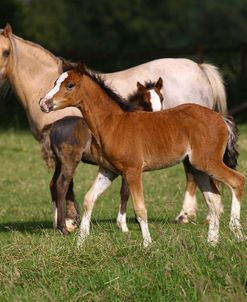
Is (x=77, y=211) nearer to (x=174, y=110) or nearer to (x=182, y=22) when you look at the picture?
(x=174, y=110)

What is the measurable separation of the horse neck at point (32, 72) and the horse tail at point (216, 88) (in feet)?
6.48

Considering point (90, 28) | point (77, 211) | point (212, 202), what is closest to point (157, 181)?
point (77, 211)

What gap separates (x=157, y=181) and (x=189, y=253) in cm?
754

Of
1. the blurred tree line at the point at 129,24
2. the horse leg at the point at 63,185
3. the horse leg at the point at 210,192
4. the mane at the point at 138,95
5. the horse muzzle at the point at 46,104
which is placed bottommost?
the blurred tree line at the point at 129,24

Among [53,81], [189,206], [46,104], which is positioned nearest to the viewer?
[46,104]

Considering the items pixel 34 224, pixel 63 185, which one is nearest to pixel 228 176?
pixel 63 185

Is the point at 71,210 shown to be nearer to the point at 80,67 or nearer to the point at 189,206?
the point at 189,206

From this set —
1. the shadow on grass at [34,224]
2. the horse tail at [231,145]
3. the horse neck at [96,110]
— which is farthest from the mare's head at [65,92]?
the shadow on grass at [34,224]

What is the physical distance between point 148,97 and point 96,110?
1558mm

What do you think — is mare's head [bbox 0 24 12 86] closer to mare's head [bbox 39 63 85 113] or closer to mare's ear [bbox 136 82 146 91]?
mare's ear [bbox 136 82 146 91]

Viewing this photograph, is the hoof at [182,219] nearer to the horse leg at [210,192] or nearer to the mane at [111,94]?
the horse leg at [210,192]

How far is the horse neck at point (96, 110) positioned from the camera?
9664 millimetres

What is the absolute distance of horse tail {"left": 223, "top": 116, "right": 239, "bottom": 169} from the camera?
9828mm

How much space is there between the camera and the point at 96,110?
9703 mm
